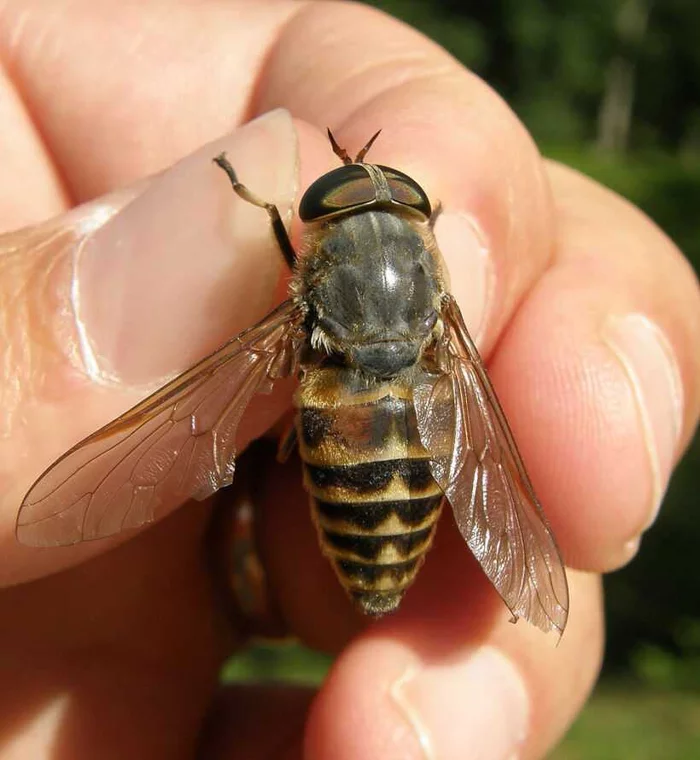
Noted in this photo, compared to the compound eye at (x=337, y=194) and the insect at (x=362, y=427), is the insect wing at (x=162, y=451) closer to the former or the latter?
the insect at (x=362, y=427)

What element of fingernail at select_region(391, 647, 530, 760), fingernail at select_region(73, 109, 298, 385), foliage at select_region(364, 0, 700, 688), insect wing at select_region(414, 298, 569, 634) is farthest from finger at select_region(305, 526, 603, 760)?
foliage at select_region(364, 0, 700, 688)

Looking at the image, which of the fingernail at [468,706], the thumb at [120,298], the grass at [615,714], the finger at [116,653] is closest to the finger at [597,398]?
the fingernail at [468,706]

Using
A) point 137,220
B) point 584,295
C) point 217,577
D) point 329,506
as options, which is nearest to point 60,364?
point 137,220

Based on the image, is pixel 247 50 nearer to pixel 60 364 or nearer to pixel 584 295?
pixel 584 295

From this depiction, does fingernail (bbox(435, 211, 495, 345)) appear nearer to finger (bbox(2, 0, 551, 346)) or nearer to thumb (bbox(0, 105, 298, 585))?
finger (bbox(2, 0, 551, 346))

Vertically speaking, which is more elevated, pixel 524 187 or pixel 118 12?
pixel 118 12

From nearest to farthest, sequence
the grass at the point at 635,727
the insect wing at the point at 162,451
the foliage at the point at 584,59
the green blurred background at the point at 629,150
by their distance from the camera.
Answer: the insect wing at the point at 162,451 → the grass at the point at 635,727 → the green blurred background at the point at 629,150 → the foliage at the point at 584,59
